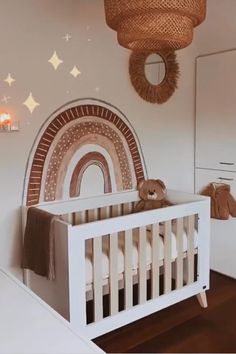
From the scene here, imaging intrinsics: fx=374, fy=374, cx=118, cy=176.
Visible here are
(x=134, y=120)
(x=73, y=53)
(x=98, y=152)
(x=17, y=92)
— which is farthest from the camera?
(x=134, y=120)

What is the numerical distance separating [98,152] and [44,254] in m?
0.96

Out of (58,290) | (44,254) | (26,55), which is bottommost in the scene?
(58,290)

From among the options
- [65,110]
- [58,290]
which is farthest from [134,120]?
[58,290]

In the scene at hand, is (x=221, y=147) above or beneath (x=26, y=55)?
beneath

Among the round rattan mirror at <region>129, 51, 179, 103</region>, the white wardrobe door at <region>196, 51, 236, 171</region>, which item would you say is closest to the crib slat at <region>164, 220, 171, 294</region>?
the white wardrobe door at <region>196, 51, 236, 171</region>

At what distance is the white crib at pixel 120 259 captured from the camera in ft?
6.95

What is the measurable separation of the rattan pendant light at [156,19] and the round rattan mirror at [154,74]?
3.85ft

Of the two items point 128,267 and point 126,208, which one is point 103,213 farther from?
point 128,267

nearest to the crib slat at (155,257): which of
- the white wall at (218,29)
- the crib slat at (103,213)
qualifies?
the crib slat at (103,213)

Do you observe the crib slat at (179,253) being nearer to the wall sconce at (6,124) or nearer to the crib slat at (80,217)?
the crib slat at (80,217)

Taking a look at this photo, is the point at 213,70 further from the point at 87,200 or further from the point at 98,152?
the point at 87,200

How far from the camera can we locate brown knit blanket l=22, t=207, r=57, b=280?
2.16 m

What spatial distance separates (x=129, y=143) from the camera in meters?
3.04

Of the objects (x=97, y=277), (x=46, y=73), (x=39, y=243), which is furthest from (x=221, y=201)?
(x=46, y=73)
